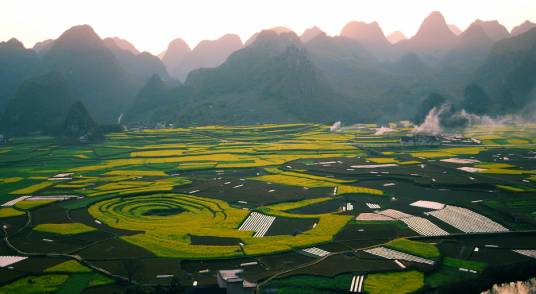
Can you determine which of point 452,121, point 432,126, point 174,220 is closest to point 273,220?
point 174,220

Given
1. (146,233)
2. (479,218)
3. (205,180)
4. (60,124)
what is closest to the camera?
(146,233)

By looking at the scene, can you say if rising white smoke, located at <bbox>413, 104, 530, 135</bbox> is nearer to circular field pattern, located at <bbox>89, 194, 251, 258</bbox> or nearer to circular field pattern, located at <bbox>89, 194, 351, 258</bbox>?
circular field pattern, located at <bbox>89, 194, 351, 258</bbox>

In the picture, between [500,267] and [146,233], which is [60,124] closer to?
[146,233]

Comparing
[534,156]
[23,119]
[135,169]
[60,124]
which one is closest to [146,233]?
[135,169]

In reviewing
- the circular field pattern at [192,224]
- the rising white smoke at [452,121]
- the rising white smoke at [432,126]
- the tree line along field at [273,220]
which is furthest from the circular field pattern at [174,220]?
the rising white smoke at [452,121]

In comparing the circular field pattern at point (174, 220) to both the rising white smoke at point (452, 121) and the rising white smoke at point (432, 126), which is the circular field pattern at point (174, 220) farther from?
the rising white smoke at point (452, 121)

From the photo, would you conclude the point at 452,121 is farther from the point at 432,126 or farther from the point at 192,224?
the point at 192,224

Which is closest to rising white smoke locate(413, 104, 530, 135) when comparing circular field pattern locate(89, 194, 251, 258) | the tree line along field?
the tree line along field

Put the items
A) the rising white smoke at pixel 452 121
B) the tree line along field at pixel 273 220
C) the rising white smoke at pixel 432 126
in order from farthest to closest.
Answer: the rising white smoke at pixel 452 121 → the rising white smoke at pixel 432 126 → the tree line along field at pixel 273 220
